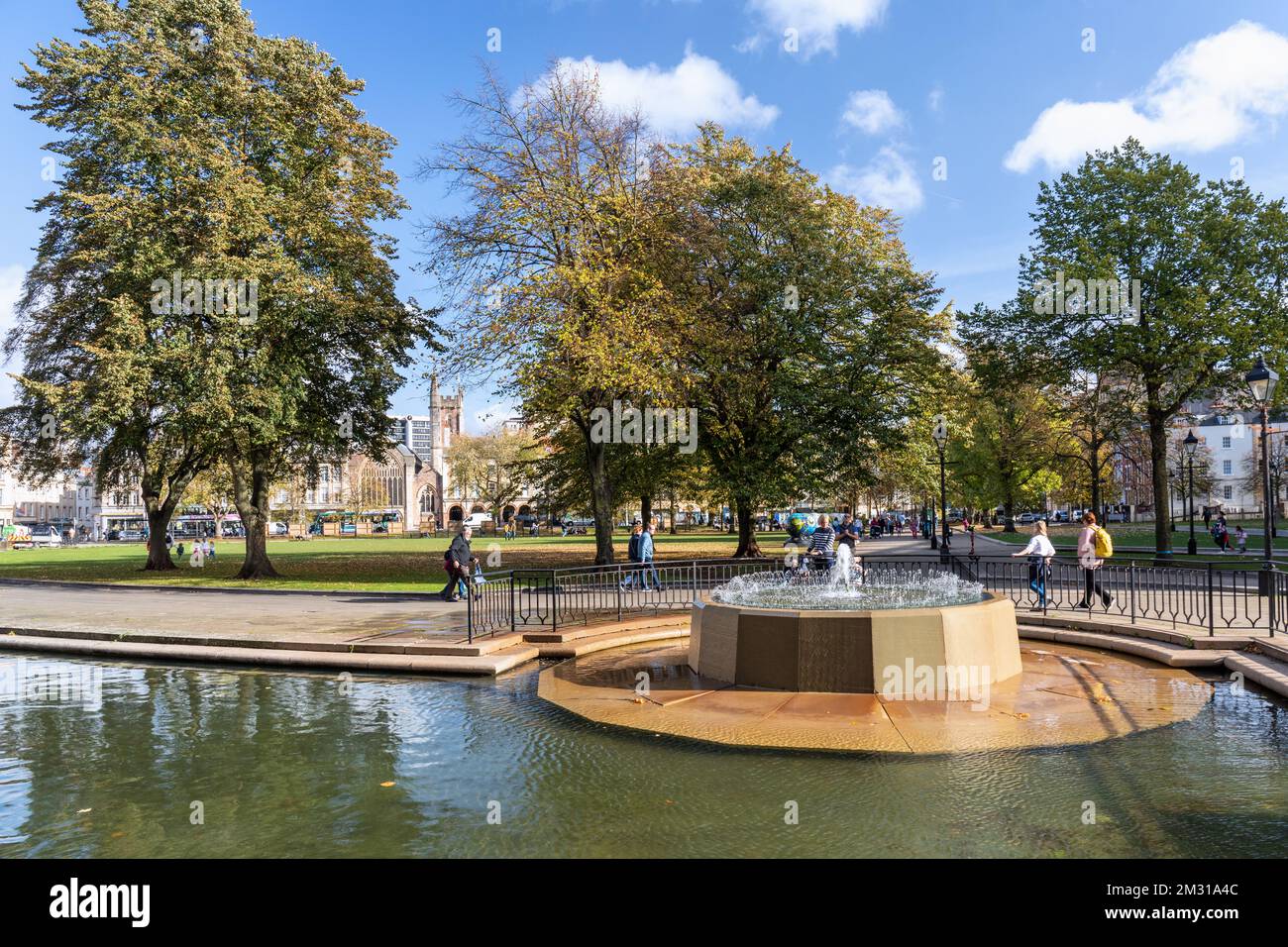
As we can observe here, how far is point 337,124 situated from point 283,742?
89.0 feet

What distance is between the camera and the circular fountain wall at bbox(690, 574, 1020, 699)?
962 cm

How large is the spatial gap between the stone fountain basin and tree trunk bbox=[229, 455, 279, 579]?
24218 millimetres

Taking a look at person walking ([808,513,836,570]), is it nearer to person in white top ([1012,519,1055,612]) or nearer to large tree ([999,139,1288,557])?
person in white top ([1012,519,1055,612])

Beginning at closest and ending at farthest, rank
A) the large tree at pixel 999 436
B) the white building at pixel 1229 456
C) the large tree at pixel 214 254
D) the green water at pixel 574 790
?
the green water at pixel 574 790 < the large tree at pixel 214 254 < the large tree at pixel 999 436 < the white building at pixel 1229 456

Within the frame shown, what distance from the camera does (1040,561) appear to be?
15680mm

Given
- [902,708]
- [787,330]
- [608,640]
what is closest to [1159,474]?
[787,330]

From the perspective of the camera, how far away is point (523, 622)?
50.4 ft

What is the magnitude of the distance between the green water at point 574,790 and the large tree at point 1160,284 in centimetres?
2229

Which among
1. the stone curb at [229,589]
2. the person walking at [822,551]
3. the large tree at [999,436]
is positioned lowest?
the stone curb at [229,589]

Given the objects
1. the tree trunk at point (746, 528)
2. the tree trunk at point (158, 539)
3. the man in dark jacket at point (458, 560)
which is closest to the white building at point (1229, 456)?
the tree trunk at point (746, 528)

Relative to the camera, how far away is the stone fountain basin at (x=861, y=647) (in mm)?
9641

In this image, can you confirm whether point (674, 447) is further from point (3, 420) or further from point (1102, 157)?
point (3, 420)

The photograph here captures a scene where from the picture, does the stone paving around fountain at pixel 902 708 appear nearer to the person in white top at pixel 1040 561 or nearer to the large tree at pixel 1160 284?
the person in white top at pixel 1040 561

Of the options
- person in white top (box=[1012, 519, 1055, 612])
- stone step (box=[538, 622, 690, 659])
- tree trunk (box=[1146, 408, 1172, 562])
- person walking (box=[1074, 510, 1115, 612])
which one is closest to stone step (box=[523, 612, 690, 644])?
stone step (box=[538, 622, 690, 659])
